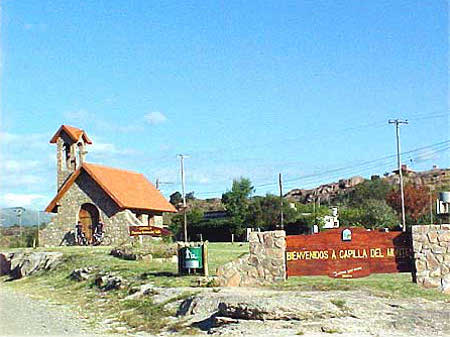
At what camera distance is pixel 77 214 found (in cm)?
4438

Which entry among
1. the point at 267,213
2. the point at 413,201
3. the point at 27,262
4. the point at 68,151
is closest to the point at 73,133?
the point at 68,151

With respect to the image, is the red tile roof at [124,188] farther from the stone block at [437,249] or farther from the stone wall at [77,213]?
the stone block at [437,249]

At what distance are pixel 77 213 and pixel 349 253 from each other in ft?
94.5

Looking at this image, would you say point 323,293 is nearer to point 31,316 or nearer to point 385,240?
point 385,240

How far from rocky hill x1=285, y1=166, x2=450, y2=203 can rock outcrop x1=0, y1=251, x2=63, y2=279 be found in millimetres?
73987

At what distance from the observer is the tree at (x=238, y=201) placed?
204ft

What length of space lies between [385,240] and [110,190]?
1074 inches

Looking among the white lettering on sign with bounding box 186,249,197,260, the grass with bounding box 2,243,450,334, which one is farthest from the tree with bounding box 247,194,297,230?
the white lettering on sign with bounding box 186,249,197,260

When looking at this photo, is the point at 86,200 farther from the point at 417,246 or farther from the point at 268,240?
the point at 417,246

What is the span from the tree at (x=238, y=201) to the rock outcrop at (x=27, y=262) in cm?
2801

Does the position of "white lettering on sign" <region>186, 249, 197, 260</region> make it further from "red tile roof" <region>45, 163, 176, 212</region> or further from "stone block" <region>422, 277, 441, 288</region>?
"red tile roof" <region>45, 163, 176, 212</region>

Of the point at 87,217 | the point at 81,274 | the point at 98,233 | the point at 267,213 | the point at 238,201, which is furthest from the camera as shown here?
the point at 238,201


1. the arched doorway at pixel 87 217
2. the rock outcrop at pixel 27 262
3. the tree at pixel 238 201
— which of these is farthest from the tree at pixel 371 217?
the rock outcrop at pixel 27 262

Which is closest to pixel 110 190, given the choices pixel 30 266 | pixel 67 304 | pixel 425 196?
pixel 30 266
